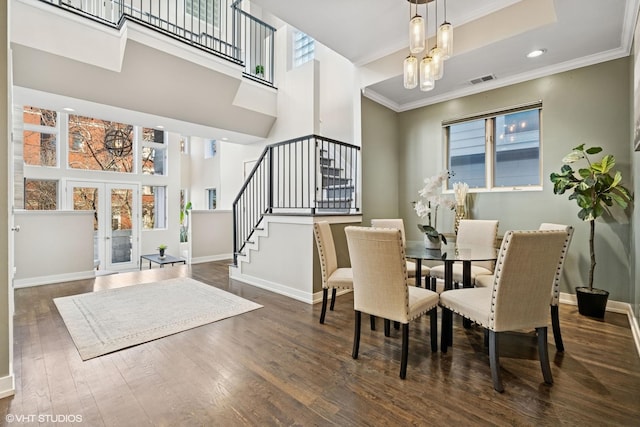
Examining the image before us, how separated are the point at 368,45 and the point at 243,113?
274 centimetres

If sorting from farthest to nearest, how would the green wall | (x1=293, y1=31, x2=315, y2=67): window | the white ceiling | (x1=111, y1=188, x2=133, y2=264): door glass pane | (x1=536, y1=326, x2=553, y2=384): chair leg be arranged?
(x1=111, y1=188, x2=133, y2=264): door glass pane → (x1=293, y1=31, x2=315, y2=67): window → the green wall → the white ceiling → (x1=536, y1=326, x2=553, y2=384): chair leg

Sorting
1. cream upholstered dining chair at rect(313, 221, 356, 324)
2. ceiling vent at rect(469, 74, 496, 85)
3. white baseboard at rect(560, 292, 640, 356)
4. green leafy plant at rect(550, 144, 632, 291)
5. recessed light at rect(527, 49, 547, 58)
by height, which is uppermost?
recessed light at rect(527, 49, 547, 58)

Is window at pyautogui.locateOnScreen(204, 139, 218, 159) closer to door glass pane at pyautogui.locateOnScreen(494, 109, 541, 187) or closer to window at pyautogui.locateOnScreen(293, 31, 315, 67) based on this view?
window at pyautogui.locateOnScreen(293, 31, 315, 67)

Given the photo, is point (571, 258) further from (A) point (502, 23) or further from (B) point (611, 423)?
(A) point (502, 23)

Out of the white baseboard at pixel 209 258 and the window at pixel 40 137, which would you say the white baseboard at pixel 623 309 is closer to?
the white baseboard at pixel 209 258

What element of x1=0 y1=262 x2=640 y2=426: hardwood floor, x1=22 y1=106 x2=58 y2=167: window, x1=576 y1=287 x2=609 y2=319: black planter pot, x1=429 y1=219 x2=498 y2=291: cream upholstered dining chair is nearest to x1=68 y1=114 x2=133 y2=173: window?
x1=22 y1=106 x2=58 y2=167: window

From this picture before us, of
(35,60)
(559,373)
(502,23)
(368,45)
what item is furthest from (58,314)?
(502,23)

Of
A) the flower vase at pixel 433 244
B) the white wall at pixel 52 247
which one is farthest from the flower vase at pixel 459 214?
the white wall at pixel 52 247

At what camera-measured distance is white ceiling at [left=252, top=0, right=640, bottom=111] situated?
2.85 meters

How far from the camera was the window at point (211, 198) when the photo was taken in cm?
977

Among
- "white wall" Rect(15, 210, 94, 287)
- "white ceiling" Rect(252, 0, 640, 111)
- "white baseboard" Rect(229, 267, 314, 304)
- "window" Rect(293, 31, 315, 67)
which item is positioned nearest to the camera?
"white ceiling" Rect(252, 0, 640, 111)

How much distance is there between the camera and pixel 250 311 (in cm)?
331

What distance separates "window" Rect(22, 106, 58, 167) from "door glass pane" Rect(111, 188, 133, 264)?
1.48 meters

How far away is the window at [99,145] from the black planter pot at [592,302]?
9.71m
